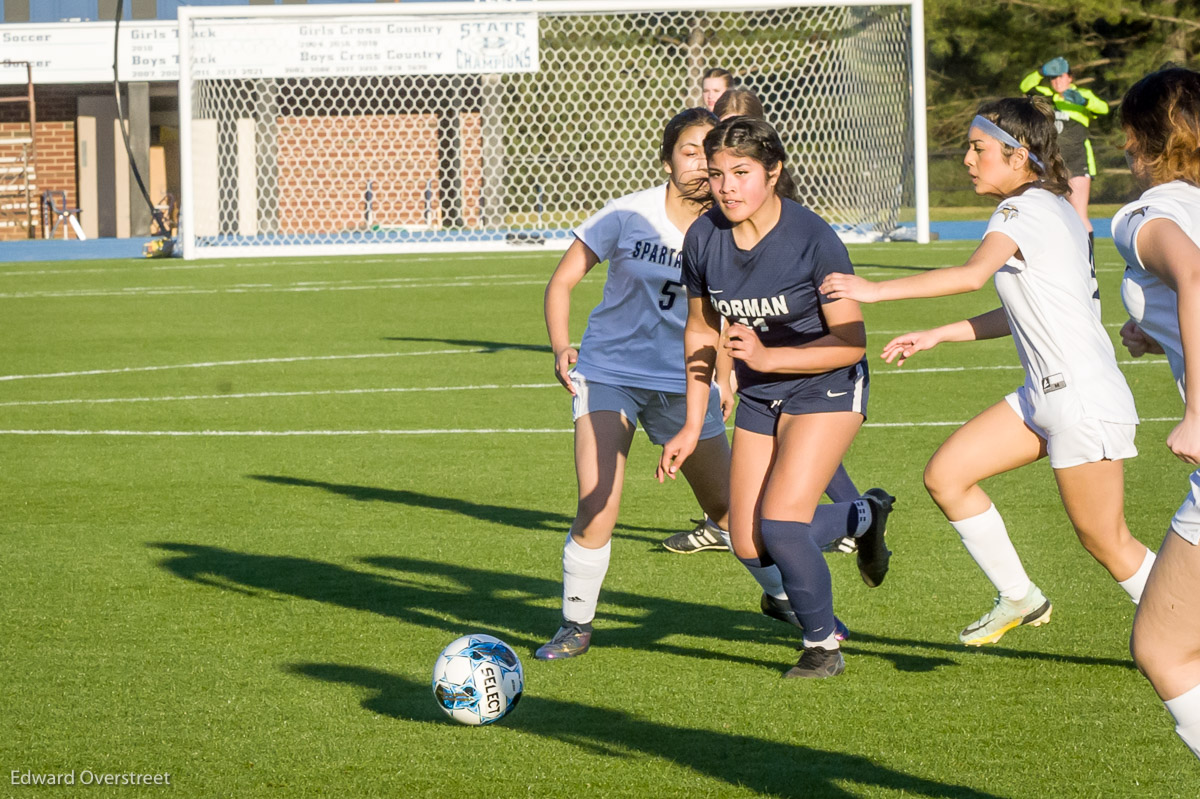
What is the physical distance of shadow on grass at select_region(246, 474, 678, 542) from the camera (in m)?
7.16

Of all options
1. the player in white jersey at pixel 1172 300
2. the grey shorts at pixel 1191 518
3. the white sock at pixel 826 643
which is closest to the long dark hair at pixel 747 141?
the player in white jersey at pixel 1172 300

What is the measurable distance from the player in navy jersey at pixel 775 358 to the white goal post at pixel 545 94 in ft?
58.3

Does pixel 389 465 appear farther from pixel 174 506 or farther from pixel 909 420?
pixel 909 420

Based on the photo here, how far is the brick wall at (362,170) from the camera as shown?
26875 mm

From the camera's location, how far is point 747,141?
4.46 metres

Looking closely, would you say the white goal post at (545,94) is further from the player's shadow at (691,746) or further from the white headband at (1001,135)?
the player's shadow at (691,746)

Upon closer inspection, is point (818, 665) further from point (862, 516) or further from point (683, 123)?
point (683, 123)

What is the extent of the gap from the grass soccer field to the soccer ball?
0.06m

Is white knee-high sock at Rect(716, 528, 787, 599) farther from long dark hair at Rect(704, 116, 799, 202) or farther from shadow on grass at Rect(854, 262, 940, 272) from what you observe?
shadow on grass at Rect(854, 262, 940, 272)

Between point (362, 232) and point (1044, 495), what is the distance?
20.9 meters

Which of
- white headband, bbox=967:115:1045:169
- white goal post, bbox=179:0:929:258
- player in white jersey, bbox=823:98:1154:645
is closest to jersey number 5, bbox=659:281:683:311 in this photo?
player in white jersey, bbox=823:98:1154:645

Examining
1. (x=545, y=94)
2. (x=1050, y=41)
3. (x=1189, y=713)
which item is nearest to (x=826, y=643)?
(x=1189, y=713)

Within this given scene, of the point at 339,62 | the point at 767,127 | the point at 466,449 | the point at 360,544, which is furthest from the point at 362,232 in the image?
the point at 767,127

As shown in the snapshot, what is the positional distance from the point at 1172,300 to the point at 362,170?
1020 inches
